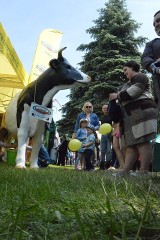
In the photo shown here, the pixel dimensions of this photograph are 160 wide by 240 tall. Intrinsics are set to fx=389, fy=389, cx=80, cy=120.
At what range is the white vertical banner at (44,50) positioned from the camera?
9.51 metres

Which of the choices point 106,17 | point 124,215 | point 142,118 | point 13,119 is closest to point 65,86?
point 13,119

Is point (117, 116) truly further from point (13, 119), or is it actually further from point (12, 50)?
point (12, 50)

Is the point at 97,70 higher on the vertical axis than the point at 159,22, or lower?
higher

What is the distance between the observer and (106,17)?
26547mm

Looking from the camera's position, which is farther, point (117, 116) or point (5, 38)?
point (5, 38)

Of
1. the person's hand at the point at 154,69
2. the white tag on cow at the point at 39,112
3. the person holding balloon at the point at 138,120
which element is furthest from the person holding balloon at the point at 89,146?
the person's hand at the point at 154,69

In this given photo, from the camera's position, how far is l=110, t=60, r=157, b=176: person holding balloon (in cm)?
388

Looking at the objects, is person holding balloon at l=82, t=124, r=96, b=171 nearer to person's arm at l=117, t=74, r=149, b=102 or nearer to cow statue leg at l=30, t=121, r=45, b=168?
cow statue leg at l=30, t=121, r=45, b=168

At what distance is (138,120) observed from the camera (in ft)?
12.9

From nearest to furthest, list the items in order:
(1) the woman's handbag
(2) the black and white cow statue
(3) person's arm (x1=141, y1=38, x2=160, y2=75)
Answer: (3) person's arm (x1=141, y1=38, x2=160, y2=75) < (1) the woman's handbag < (2) the black and white cow statue

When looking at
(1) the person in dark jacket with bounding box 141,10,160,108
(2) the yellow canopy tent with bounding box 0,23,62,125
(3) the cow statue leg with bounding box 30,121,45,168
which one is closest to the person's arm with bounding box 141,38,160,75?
(1) the person in dark jacket with bounding box 141,10,160,108

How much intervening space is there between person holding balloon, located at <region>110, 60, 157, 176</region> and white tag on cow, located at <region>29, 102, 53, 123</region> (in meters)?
1.84

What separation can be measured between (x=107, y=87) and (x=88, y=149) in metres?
15.7

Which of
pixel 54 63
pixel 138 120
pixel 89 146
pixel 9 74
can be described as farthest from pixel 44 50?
pixel 138 120
